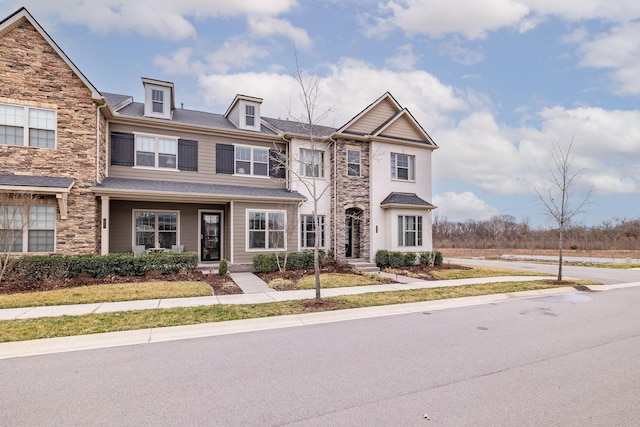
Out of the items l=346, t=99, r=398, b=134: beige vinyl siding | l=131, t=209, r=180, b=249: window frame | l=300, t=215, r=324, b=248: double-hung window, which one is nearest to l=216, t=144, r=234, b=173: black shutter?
l=131, t=209, r=180, b=249: window frame

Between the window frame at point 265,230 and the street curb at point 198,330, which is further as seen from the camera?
the window frame at point 265,230

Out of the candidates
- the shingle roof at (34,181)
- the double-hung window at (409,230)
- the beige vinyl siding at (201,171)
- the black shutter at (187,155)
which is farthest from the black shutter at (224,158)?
the double-hung window at (409,230)

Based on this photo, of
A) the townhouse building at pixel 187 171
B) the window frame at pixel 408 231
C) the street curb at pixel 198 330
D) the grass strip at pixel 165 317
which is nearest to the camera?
the street curb at pixel 198 330

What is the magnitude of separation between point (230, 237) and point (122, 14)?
30.7ft

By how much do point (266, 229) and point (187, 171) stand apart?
4.48 m

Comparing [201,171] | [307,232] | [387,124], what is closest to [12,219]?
[201,171]

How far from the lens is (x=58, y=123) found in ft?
42.6

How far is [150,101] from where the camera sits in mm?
16016

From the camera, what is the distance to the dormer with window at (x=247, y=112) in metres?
17.7

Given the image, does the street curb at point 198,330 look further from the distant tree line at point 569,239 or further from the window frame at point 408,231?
the distant tree line at point 569,239

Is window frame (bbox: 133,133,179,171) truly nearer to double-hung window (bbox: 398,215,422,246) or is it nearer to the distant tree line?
double-hung window (bbox: 398,215,422,246)

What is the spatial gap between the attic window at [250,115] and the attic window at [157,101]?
3845mm

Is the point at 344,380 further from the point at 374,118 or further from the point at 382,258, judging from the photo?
the point at 374,118

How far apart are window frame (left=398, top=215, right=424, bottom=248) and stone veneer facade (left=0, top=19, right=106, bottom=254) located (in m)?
13.7
